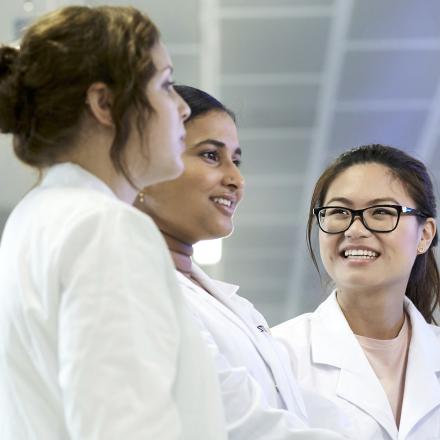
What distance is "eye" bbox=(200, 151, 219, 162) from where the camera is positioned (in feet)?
6.70

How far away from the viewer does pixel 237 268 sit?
8.63 metres

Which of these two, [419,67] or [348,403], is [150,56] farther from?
[419,67]

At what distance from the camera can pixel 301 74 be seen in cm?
526

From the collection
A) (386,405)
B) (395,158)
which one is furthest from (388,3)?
(386,405)

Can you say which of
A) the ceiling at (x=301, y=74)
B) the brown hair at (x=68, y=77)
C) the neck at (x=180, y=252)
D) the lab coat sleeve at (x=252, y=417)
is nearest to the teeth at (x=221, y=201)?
the neck at (x=180, y=252)

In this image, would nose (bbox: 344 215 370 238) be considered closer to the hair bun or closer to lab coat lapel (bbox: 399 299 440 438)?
lab coat lapel (bbox: 399 299 440 438)

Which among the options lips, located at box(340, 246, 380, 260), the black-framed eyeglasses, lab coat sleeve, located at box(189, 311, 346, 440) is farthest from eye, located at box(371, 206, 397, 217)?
lab coat sleeve, located at box(189, 311, 346, 440)

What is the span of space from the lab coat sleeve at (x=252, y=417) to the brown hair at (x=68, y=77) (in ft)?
1.44

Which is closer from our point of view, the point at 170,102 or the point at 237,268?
the point at 170,102

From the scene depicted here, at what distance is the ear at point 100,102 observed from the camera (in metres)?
1.29

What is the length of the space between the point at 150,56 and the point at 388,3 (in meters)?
3.55

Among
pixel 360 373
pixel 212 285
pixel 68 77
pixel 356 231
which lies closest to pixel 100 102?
pixel 68 77

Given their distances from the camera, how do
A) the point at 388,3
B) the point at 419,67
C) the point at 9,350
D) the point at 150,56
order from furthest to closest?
the point at 419,67 → the point at 388,3 → the point at 150,56 → the point at 9,350

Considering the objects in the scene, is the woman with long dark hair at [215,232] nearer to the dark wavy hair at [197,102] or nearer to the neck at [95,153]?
the dark wavy hair at [197,102]
